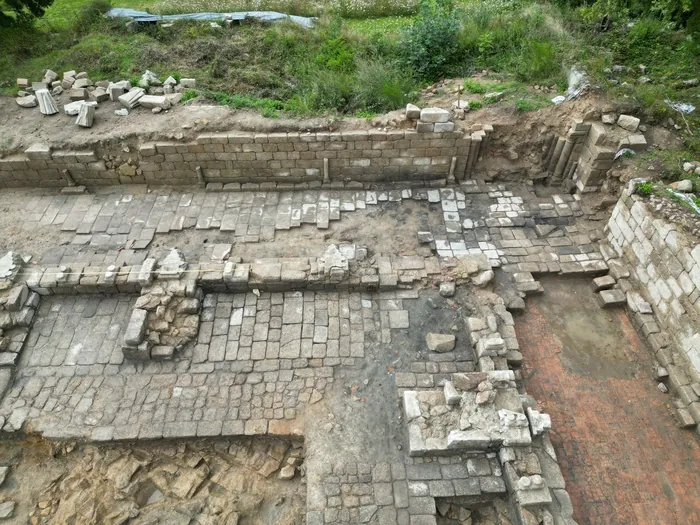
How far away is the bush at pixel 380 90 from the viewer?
955 cm

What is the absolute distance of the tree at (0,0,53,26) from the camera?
40.7ft

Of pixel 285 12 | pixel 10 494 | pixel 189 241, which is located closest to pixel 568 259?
pixel 189 241

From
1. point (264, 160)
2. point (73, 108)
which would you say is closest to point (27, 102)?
point (73, 108)

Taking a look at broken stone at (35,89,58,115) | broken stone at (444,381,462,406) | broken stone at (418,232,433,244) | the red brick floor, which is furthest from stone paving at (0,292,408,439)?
broken stone at (35,89,58,115)

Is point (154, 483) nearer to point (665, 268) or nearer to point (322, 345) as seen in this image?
point (322, 345)

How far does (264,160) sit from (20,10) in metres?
10.3

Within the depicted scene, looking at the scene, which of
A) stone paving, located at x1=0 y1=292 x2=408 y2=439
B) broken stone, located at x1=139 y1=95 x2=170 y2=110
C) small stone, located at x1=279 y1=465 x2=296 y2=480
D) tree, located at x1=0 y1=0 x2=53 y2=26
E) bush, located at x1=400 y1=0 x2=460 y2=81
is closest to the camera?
small stone, located at x1=279 y1=465 x2=296 y2=480

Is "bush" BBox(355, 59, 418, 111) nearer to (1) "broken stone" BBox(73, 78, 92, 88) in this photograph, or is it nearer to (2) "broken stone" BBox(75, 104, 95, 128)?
(2) "broken stone" BBox(75, 104, 95, 128)

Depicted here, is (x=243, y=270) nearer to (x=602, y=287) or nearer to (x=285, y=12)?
(x=602, y=287)

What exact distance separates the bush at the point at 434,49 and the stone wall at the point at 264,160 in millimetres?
2962

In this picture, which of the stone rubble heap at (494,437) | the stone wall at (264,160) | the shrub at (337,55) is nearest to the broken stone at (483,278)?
the stone rubble heap at (494,437)

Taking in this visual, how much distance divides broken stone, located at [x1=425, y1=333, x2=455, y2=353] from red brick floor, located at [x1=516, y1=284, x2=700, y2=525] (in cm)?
128

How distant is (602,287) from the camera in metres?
7.75

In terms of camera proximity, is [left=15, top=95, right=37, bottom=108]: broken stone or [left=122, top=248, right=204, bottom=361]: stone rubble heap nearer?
[left=122, top=248, right=204, bottom=361]: stone rubble heap
